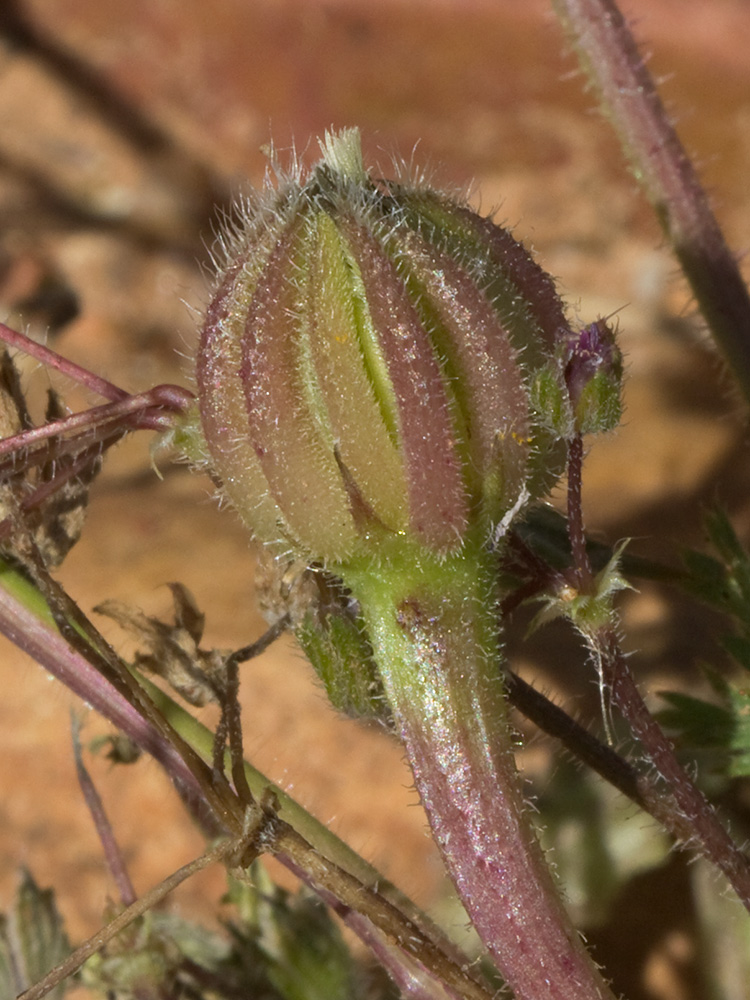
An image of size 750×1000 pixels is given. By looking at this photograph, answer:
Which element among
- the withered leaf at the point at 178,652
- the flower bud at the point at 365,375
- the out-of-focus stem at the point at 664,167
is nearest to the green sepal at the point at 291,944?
the withered leaf at the point at 178,652

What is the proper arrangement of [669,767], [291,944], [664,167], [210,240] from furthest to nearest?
[210,240] < [664,167] < [291,944] < [669,767]

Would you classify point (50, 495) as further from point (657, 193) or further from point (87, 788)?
point (657, 193)

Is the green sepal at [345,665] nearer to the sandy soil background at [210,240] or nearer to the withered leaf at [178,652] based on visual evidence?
the withered leaf at [178,652]

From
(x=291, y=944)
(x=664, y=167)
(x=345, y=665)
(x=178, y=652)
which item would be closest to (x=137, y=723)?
Answer: (x=178, y=652)

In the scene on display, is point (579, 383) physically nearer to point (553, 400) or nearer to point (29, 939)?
point (553, 400)

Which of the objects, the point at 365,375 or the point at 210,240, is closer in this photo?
the point at 365,375

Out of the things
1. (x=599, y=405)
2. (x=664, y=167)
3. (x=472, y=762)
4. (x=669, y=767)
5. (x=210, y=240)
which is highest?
(x=210, y=240)
